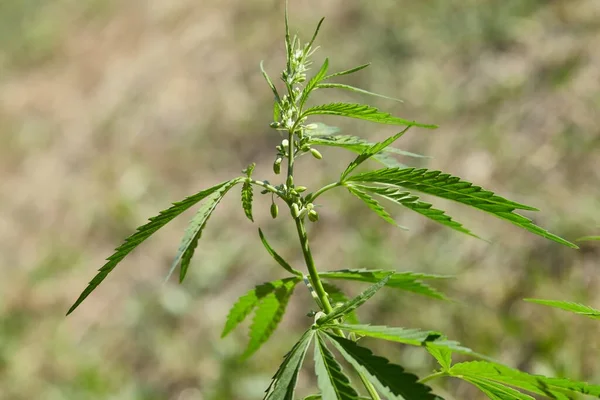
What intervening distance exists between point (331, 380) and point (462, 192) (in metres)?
0.28

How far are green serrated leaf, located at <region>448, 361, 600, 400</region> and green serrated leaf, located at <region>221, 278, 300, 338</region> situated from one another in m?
0.34

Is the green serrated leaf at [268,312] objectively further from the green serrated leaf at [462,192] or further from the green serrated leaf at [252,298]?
the green serrated leaf at [462,192]

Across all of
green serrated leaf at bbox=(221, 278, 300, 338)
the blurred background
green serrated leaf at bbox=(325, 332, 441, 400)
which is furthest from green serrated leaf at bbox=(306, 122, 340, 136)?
the blurred background

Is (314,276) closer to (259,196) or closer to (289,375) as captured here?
(289,375)

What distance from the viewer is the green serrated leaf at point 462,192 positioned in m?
0.78

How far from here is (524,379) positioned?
0.74 m

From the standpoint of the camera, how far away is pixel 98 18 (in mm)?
8016

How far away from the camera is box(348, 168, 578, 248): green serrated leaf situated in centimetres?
78

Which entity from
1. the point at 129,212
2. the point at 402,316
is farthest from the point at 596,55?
the point at 129,212

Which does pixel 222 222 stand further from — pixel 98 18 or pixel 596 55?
pixel 98 18

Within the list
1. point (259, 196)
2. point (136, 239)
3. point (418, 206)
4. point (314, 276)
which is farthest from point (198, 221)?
point (259, 196)

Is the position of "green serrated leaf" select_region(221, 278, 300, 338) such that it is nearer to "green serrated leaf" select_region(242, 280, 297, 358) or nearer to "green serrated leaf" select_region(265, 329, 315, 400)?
"green serrated leaf" select_region(242, 280, 297, 358)

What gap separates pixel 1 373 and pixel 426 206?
377cm

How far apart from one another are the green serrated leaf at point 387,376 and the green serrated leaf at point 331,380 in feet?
0.07
